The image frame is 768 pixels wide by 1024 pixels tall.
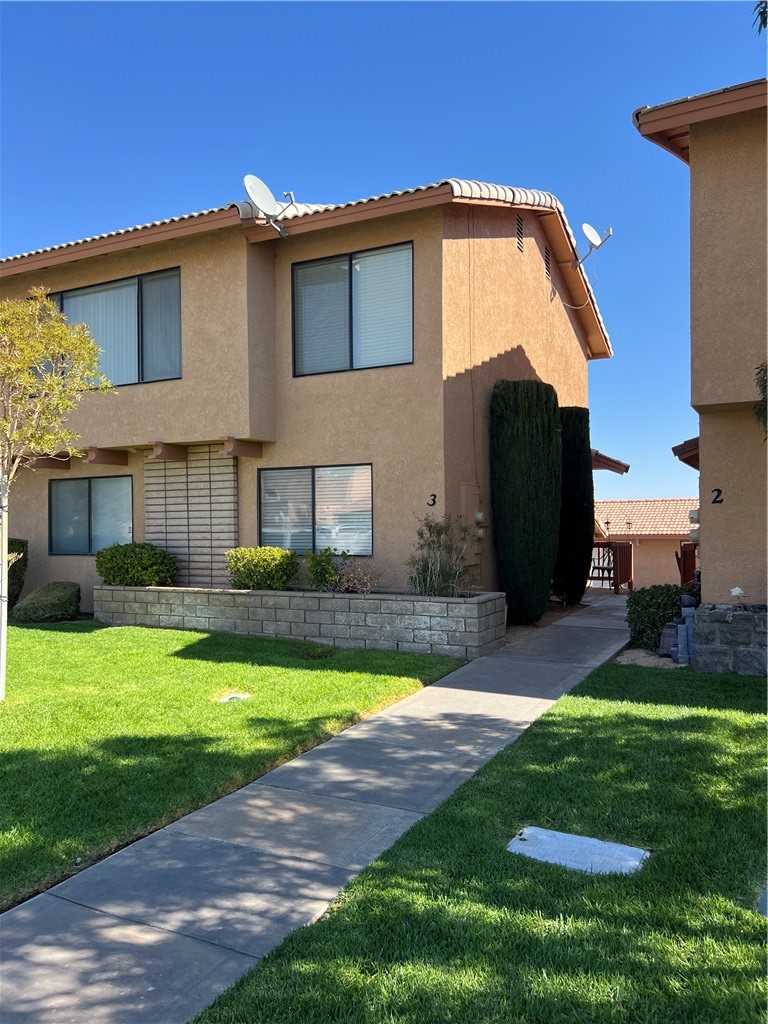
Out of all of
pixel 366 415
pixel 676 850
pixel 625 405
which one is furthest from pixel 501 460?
pixel 625 405

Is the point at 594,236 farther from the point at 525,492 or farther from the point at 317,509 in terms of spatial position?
the point at 317,509

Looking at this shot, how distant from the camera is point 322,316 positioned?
1209 cm

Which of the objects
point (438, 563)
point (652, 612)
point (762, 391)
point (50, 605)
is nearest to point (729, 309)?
point (762, 391)

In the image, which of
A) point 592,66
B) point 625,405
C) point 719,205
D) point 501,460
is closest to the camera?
point 719,205

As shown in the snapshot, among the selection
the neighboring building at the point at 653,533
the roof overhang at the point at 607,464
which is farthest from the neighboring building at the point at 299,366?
the neighboring building at the point at 653,533

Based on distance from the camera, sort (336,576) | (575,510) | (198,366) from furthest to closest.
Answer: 1. (575,510)
2. (198,366)
3. (336,576)

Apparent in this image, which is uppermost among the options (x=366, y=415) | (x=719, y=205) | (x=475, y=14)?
(x=475, y=14)

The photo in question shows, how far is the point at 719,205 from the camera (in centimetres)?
840

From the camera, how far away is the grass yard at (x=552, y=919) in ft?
9.37

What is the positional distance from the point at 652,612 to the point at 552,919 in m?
7.20

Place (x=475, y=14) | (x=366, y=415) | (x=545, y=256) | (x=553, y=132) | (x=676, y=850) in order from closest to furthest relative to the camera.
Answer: (x=676, y=850), (x=475, y=14), (x=366, y=415), (x=553, y=132), (x=545, y=256)

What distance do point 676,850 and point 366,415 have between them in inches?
334

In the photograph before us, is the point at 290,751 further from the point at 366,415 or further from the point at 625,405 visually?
the point at 625,405

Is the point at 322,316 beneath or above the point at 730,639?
above
